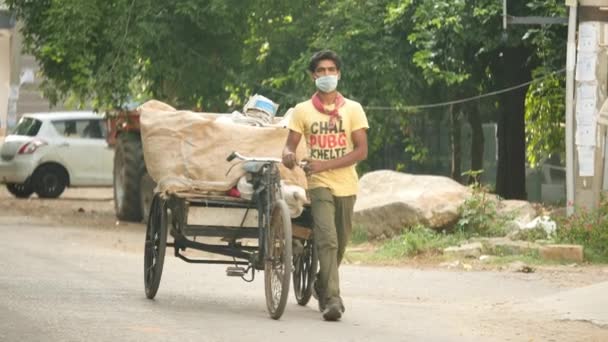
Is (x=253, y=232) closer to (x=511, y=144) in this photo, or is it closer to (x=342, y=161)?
(x=342, y=161)

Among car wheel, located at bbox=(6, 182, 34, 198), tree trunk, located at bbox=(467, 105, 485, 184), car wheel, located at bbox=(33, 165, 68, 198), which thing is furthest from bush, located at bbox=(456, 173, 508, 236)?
car wheel, located at bbox=(6, 182, 34, 198)

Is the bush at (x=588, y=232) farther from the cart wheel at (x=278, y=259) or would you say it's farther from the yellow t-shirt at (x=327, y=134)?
the cart wheel at (x=278, y=259)

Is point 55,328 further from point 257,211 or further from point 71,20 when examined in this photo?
point 71,20

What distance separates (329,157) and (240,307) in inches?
64.8

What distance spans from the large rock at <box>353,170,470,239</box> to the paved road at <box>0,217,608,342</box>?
8.53 feet

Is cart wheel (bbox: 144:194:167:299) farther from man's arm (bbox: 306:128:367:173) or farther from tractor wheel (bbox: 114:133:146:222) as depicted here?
tractor wheel (bbox: 114:133:146:222)

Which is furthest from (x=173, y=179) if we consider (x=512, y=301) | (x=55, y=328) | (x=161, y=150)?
(x=512, y=301)

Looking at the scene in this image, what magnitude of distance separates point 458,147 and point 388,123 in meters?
8.33

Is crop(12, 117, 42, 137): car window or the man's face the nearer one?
the man's face

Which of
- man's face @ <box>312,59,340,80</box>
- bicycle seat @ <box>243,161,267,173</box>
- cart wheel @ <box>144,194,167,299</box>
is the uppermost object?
man's face @ <box>312,59,340,80</box>

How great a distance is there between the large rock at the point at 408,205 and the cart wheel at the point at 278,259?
937cm

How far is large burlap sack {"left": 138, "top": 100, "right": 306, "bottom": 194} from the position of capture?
523 inches

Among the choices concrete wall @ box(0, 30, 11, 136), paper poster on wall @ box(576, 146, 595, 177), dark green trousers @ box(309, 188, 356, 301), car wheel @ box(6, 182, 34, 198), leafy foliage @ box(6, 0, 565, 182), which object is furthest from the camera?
concrete wall @ box(0, 30, 11, 136)

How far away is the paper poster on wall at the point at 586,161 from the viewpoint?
2083 centimetres
